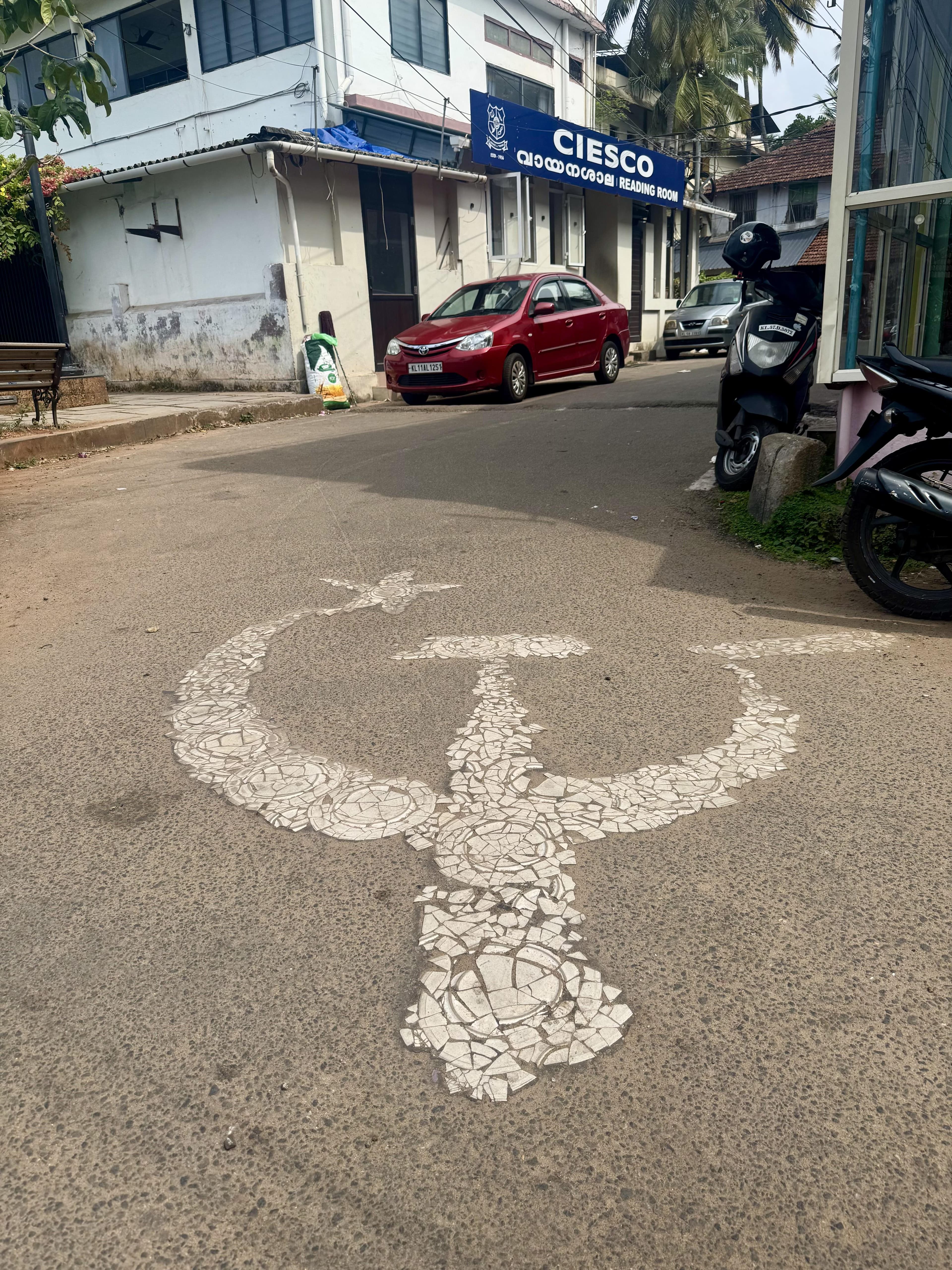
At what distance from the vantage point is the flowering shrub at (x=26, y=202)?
609 inches

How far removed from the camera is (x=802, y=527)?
540cm

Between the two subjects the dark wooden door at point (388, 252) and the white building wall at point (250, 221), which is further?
the dark wooden door at point (388, 252)

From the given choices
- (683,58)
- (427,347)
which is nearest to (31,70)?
(427,347)

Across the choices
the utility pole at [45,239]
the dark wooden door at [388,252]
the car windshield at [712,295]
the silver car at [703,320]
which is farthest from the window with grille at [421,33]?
the car windshield at [712,295]

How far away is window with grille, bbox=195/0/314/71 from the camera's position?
16.1m

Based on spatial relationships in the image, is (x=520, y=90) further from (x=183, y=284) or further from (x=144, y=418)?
(x=144, y=418)

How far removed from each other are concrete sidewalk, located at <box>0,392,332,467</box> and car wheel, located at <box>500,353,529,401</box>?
2984 millimetres

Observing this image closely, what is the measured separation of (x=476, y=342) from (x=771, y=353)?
6943mm

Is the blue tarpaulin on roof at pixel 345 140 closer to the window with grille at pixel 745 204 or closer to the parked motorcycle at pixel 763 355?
the parked motorcycle at pixel 763 355

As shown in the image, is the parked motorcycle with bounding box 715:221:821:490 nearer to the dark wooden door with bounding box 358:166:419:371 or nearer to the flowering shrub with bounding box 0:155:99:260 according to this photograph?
the dark wooden door with bounding box 358:166:419:371

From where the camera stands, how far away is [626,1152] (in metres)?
1.62

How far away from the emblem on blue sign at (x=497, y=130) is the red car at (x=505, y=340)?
3508 millimetres

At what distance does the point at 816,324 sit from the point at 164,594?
447cm

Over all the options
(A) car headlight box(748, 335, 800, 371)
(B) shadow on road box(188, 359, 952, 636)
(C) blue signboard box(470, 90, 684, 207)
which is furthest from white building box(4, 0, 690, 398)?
(A) car headlight box(748, 335, 800, 371)
